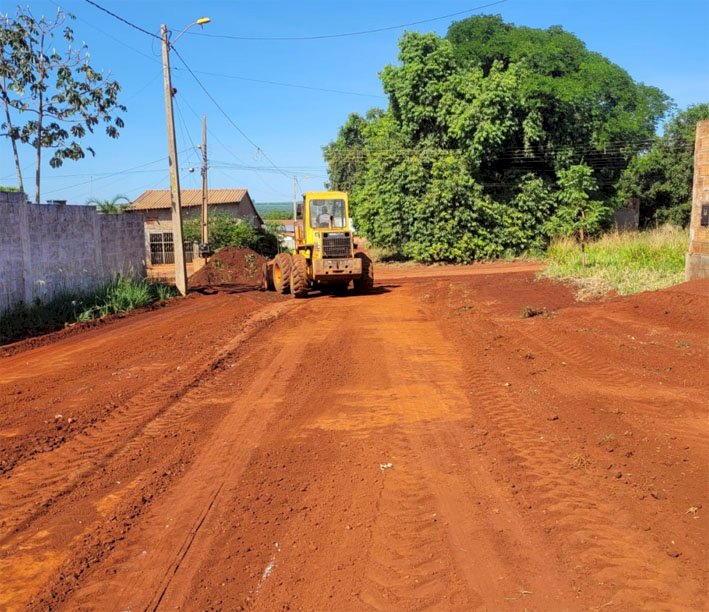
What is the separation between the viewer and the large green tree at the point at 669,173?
37688mm

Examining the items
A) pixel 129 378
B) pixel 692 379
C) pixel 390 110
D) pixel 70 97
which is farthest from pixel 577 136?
pixel 129 378

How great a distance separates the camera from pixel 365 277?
19906 millimetres

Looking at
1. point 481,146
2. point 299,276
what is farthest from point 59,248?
point 481,146

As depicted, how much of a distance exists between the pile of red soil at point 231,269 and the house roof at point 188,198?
74.0ft

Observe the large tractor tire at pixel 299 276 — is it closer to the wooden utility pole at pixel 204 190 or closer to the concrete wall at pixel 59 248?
the concrete wall at pixel 59 248

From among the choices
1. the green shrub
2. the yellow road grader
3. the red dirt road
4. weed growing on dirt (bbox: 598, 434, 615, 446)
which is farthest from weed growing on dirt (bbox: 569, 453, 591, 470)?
the green shrub

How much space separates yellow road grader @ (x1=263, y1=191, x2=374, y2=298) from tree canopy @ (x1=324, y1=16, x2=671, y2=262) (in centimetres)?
1272

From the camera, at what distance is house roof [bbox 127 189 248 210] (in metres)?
49.7

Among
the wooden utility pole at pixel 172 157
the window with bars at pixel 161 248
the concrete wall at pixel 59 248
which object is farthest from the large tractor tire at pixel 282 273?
the window with bars at pixel 161 248

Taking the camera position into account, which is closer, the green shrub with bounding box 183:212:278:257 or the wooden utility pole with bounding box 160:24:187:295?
the wooden utility pole with bounding box 160:24:187:295

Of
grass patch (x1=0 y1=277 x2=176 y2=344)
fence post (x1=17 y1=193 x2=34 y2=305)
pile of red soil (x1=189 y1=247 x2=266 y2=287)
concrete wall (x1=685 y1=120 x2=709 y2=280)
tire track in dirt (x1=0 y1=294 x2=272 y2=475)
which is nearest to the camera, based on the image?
tire track in dirt (x1=0 y1=294 x2=272 y2=475)

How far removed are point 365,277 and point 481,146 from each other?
13788 mm

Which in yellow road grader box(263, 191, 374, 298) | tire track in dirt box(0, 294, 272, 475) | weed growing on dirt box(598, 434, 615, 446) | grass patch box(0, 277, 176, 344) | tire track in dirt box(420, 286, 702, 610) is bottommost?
tire track in dirt box(420, 286, 702, 610)

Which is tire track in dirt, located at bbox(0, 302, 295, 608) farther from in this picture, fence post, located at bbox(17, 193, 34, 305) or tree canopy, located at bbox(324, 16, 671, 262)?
tree canopy, located at bbox(324, 16, 671, 262)
